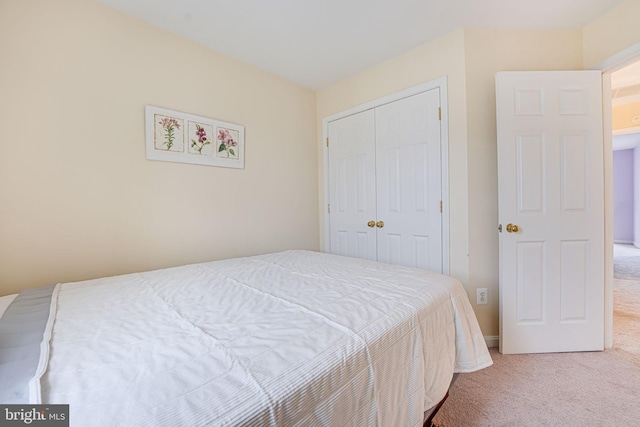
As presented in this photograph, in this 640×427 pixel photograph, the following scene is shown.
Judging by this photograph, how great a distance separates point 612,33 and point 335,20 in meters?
1.96

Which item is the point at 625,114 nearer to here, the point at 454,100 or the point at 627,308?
the point at 627,308

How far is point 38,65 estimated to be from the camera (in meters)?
1.47

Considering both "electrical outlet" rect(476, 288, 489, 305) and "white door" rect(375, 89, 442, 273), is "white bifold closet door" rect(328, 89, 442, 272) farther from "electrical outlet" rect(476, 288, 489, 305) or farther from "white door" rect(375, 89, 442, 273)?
"electrical outlet" rect(476, 288, 489, 305)

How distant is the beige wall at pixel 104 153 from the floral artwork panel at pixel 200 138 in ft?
0.37

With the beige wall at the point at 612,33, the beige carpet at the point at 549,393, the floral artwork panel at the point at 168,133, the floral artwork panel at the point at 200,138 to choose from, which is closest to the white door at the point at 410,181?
the beige carpet at the point at 549,393

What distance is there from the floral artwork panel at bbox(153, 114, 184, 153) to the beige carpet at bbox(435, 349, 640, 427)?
245 cm

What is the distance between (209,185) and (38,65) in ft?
3.80

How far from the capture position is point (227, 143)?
7.41 feet

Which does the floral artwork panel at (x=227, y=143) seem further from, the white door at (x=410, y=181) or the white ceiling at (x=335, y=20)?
the white door at (x=410, y=181)

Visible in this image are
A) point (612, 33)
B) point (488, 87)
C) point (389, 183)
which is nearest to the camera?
point (612, 33)

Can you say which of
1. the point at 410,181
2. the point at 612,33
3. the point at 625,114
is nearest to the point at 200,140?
the point at 410,181

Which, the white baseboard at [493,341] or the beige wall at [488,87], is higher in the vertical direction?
the beige wall at [488,87]

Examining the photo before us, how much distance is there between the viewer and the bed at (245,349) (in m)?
0.54

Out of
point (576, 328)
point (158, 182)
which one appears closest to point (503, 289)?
point (576, 328)
